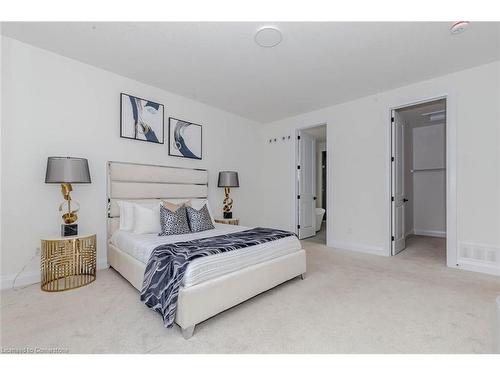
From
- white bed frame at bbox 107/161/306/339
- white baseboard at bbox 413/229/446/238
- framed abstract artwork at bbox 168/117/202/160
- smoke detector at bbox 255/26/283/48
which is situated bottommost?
white baseboard at bbox 413/229/446/238

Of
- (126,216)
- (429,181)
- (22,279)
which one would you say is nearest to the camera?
(22,279)

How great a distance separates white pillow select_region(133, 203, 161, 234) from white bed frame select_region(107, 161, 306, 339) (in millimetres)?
333

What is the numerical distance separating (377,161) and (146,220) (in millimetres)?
3613

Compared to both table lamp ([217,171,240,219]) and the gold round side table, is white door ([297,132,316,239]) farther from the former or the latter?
the gold round side table

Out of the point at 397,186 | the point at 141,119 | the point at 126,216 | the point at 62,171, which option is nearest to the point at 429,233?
the point at 397,186

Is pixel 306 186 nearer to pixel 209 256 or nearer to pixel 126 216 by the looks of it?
pixel 126 216

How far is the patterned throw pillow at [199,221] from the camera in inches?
120

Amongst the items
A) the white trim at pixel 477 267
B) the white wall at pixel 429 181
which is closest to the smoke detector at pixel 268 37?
the white trim at pixel 477 267

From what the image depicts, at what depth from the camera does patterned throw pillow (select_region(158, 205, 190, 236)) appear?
2.80 meters

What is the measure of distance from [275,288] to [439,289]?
1.71 metres

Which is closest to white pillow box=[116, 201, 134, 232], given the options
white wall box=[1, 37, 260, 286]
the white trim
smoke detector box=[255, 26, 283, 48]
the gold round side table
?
white wall box=[1, 37, 260, 286]

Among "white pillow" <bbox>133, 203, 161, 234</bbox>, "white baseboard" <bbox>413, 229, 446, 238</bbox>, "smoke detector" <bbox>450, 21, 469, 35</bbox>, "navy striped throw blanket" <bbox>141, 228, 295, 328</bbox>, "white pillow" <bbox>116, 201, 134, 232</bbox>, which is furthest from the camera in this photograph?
"white baseboard" <bbox>413, 229, 446, 238</bbox>

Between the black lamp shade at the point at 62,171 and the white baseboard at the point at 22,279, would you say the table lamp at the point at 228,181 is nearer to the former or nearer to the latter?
the black lamp shade at the point at 62,171

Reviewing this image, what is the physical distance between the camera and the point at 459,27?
2281 mm
